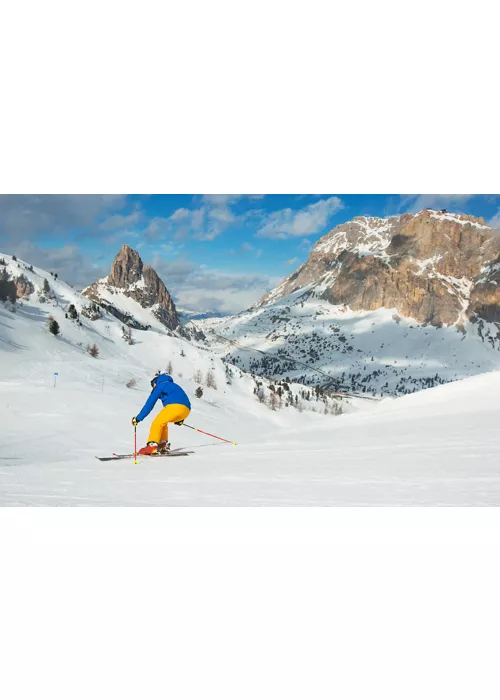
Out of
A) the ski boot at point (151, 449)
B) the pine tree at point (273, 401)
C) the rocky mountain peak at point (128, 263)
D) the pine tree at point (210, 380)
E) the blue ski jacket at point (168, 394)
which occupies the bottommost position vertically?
the pine tree at point (273, 401)

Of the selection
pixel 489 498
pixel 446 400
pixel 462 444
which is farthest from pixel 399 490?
pixel 446 400

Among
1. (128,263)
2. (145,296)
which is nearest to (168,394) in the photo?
(128,263)

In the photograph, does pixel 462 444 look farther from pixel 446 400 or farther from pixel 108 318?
pixel 108 318

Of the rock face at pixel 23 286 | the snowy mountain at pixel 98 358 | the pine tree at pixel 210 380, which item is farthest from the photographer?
the rock face at pixel 23 286

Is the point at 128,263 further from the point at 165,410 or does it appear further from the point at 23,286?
the point at 165,410

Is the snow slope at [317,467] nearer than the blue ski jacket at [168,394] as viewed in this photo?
Yes

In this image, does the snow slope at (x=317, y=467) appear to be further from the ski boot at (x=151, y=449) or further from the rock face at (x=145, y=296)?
the rock face at (x=145, y=296)

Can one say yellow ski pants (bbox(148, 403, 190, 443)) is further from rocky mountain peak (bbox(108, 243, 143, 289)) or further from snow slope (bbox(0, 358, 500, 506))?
rocky mountain peak (bbox(108, 243, 143, 289))

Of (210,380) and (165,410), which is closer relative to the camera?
(165,410)

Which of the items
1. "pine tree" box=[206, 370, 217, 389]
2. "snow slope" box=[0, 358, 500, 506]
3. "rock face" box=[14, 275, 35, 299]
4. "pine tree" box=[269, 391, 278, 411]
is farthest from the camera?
"rock face" box=[14, 275, 35, 299]

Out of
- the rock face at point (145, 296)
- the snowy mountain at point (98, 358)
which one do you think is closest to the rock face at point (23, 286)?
the snowy mountain at point (98, 358)

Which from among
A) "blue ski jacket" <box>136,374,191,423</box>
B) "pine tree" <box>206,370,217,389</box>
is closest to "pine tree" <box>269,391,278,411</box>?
"pine tree" <box>206,370,217,389</box>

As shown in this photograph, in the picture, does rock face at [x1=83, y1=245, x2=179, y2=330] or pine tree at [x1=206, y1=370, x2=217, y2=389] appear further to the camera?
rock face at [x1=83, y1=245, x2=179, y2=330]

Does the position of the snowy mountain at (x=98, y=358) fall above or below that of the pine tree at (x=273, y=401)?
above
